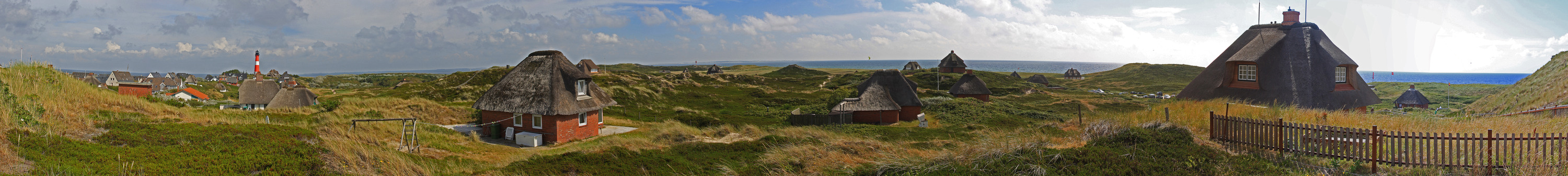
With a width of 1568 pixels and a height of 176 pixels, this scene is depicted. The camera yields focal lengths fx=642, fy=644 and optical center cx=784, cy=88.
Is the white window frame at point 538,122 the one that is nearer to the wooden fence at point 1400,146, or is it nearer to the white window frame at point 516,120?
the white window frame at point 516,120

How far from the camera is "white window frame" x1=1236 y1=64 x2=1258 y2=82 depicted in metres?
19.5

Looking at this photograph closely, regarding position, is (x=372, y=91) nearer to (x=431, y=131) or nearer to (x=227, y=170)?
(x=431, y=131)

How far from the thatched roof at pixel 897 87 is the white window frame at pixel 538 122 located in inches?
541

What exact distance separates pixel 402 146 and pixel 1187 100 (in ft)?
71.4

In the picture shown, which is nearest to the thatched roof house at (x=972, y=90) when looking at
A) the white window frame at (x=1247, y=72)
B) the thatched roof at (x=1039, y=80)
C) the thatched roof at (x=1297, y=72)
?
the white window frame at (x=1247, y=72)

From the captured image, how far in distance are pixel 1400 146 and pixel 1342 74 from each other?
14630 millimetres

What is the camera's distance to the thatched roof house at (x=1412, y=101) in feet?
102

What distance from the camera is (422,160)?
33.7 feet

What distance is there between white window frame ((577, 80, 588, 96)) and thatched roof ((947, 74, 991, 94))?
26.1 m

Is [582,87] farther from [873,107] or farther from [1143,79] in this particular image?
[1143,79]

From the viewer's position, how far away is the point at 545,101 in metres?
18.6

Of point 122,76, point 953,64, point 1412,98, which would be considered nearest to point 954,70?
point 953,64

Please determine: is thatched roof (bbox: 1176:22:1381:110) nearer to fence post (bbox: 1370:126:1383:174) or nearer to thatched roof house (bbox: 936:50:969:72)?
fence post (bbox: 1370:126:1383:174)

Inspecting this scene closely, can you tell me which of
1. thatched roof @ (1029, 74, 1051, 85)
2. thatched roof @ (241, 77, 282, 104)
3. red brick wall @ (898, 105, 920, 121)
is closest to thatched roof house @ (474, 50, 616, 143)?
red brick wall @ (898, 105, 920, 121)
